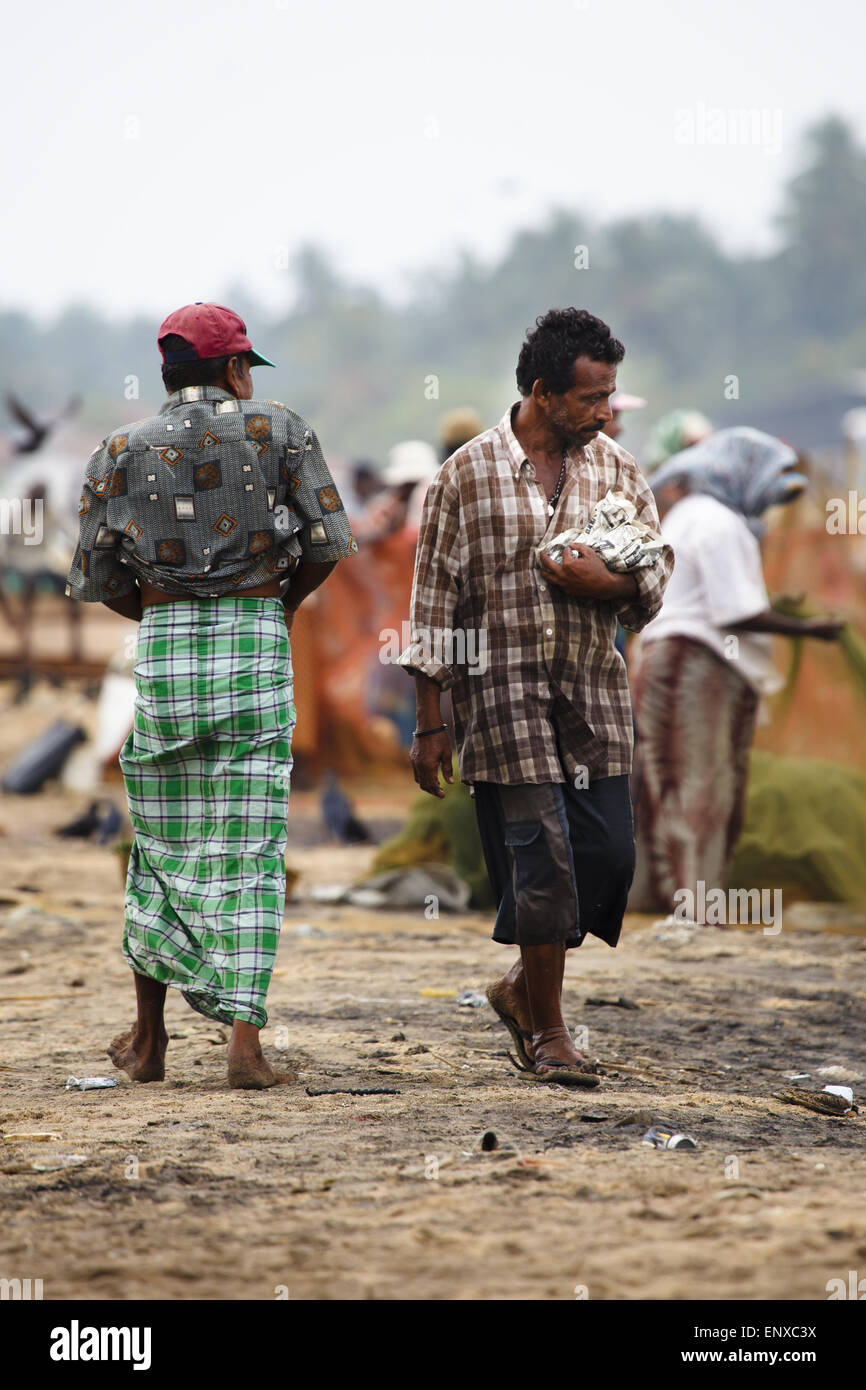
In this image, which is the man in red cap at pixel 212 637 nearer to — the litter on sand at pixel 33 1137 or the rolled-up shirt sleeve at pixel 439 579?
the rolled-up shirt sleeve at pixel 439 579

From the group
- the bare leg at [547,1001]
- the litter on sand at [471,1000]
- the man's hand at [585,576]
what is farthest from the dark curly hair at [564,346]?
the litter on sand at [471,1000]

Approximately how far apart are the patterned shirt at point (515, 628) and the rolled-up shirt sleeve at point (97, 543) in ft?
2.46

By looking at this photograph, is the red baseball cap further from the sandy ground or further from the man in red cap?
the sandy ground

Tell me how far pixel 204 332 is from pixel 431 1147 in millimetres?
1965

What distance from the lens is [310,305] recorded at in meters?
84.4

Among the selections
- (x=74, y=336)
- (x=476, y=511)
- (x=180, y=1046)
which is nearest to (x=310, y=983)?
(x=180, y=1046)

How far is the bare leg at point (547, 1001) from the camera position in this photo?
404cm

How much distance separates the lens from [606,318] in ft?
237

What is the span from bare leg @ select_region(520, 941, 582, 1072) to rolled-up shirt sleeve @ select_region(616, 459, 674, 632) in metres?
0.84

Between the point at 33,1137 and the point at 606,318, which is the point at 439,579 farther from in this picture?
the point at 606,318

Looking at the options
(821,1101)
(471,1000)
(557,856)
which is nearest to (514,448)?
(557,856)

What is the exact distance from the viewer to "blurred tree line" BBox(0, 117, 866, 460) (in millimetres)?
64188

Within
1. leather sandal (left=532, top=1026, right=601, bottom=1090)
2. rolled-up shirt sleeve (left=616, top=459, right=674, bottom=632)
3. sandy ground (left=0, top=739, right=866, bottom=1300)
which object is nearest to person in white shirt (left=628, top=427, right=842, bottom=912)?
sandy ground (left=0, top=739, right=866, bottom=1300)

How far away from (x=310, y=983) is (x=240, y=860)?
1791 millimetres
